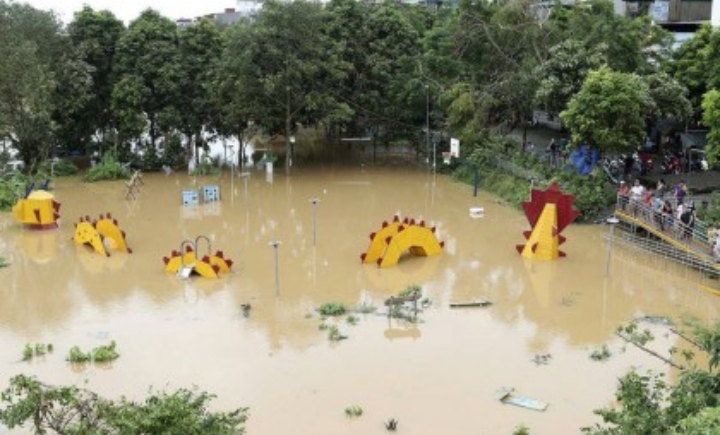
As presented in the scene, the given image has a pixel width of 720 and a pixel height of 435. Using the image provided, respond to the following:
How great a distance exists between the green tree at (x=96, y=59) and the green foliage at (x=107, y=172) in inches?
87.3

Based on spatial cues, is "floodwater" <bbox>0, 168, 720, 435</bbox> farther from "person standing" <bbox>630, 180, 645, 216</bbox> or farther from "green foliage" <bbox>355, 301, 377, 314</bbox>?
"person standing" <bbox>630, 180, 645, 216</bbox>

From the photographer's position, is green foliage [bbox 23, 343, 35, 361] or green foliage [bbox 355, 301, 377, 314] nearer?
green foliage [bbox 23, 343, 35, 361]

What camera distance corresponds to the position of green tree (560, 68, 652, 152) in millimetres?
21594

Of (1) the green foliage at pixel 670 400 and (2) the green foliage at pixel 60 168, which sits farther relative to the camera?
(2) the green foliage at pixel 60 168

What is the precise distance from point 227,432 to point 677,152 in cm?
2269

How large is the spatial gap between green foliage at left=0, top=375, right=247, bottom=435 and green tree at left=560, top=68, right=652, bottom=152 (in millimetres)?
15757

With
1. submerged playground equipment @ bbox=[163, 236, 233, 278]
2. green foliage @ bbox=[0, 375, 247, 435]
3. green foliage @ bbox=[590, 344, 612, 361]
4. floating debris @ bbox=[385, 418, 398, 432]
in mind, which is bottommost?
floating debris @ bbox=[385, 418, 398, 432]

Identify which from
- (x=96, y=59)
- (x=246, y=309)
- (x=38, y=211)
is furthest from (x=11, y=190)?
(x=246, y=309)

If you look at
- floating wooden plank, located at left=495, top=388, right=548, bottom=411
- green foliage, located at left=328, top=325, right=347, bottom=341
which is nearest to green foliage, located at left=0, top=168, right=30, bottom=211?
green foliage, located at left=328, top=325, right=347, bottom=341

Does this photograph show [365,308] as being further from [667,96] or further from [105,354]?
[667,96]

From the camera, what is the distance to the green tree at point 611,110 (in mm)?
21594

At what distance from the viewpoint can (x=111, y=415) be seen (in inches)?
326

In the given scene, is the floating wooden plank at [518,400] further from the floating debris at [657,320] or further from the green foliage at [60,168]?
the green foliage at [60,168]

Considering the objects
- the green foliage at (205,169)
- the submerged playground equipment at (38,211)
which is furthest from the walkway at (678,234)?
the green foliage at (205,169)
